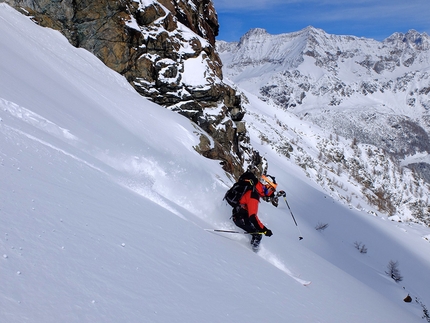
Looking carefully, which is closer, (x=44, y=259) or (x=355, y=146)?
(x=44, y=259)

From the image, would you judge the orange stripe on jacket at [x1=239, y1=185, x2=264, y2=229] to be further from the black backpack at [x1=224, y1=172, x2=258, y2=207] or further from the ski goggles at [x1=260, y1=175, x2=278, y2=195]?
the ski goggles at [x1=260, y1=175, x2=278, y2=195]

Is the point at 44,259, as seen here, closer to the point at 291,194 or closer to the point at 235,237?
the point at 235,237

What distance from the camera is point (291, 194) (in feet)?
63.6

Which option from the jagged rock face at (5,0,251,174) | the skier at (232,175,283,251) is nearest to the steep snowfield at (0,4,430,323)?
the skier at (232,175,283,251)

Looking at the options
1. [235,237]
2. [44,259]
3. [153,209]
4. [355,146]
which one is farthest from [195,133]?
[355,146]

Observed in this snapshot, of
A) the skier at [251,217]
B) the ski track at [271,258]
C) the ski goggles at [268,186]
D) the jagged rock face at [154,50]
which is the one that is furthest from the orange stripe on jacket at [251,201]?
the jagged rock face at [154,50]

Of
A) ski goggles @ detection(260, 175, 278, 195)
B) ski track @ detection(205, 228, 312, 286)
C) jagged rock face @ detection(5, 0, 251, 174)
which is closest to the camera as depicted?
ski track @ detection(205, 228, 312, 286)

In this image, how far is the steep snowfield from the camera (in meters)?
2.03

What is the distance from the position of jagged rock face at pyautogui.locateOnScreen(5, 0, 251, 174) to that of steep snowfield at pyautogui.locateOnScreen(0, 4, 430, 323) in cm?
303

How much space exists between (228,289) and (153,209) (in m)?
1.84

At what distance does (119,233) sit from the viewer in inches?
122

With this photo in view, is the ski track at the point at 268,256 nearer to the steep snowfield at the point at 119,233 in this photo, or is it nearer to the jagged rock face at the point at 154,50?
the steep snowfield at the point at 119,233

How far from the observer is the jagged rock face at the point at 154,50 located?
538 inches

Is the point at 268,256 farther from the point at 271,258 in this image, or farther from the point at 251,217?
the point at 251,217
